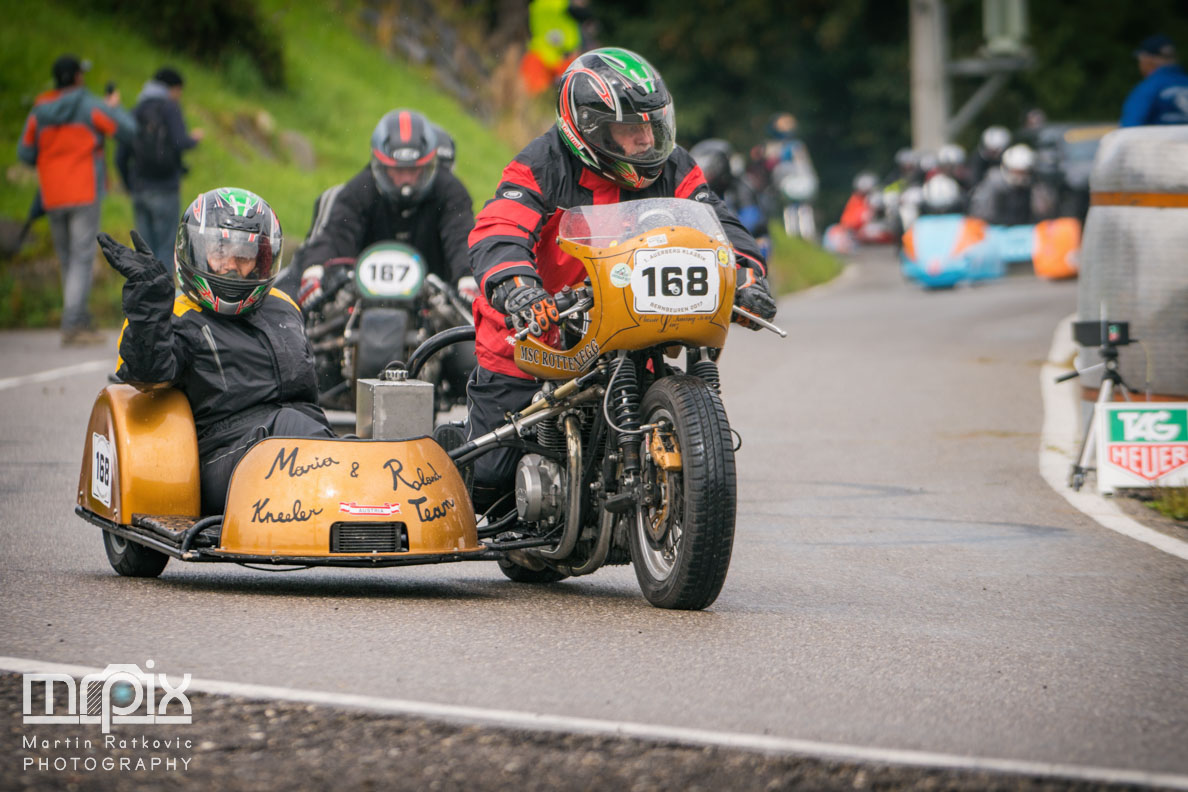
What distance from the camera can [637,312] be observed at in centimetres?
587

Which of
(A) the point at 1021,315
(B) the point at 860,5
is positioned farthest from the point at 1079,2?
(A) the point at 1021,315

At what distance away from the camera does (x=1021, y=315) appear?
2053cm

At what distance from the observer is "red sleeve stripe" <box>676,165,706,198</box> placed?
262 inches

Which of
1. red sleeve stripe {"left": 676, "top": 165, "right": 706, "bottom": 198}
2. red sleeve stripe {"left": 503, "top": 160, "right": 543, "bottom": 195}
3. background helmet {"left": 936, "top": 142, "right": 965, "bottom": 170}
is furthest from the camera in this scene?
background helmet {"left": 936, "top": 142, "right": 965, "bottom": 170}

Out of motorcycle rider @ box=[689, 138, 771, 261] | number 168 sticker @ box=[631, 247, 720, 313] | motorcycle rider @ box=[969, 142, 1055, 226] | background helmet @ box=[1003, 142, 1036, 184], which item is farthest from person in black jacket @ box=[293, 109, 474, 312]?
motorcycle rider @ box=[969, 142, 1055, 226]

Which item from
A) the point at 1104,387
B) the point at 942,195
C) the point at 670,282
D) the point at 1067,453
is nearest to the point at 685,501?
the point at 670,282

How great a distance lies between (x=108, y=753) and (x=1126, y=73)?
45.9 metres

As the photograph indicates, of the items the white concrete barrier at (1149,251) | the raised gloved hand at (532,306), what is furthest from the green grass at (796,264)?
the raised gloved hand at (532,306)

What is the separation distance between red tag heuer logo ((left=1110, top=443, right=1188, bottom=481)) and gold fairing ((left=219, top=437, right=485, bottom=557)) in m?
3.99

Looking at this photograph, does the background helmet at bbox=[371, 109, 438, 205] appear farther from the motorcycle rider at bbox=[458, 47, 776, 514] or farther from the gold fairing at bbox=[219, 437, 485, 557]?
the gold fairing at bbox=[219, 437, 485, 557]

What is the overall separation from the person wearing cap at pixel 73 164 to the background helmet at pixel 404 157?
19.1 feet

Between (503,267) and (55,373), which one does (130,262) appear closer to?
(503,267)

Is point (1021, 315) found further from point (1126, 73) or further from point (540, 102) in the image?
point (1126, 73)

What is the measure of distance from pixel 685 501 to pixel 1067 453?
5.62 meters
